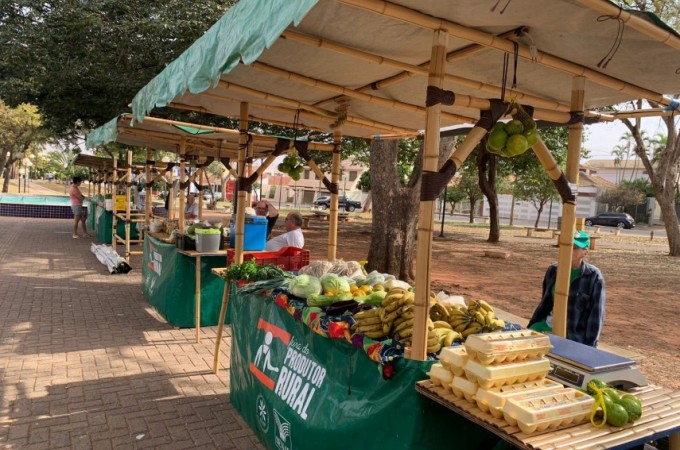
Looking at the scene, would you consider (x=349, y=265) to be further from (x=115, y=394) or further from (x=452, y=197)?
(x=452, y=197)

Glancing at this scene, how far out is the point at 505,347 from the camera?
212 centimetres

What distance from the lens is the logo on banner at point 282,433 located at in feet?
10.6

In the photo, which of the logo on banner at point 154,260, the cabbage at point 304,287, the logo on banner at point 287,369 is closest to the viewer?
the logo on banner at point 287,369

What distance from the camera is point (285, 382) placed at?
3352 millimetres

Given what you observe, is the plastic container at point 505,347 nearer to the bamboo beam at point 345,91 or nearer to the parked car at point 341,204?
the bamboo beam at point 345,91

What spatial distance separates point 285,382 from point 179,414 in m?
1.47

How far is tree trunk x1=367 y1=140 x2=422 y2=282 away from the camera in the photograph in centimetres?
964

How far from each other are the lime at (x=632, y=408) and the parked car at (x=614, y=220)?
154 ft

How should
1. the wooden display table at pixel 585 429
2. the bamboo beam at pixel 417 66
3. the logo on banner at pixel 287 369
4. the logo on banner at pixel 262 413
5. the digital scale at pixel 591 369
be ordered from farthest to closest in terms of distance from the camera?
the logo on banner at pixel 262 413
the logo on banner at pixel 287 369
the bamboo beam at pixel 417 66
the digital scale at pixel 591 369
the wooden display table at pixel 585 429

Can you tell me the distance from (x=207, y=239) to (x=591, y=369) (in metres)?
4.93

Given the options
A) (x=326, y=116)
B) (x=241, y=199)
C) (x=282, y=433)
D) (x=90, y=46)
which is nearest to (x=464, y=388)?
(x=282, y=433)

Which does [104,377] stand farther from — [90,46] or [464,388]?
[90,46]

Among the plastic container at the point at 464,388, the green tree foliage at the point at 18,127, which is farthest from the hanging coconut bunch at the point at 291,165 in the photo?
the green tree foliage at the point at 18,127

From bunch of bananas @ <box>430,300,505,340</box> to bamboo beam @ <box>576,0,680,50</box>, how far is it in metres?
1.64
